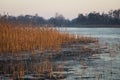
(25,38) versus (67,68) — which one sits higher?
(25,38)

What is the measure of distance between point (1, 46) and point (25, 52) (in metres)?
1.27

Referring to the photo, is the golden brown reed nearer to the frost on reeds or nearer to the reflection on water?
the frost on reeds

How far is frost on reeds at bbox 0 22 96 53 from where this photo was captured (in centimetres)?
1666

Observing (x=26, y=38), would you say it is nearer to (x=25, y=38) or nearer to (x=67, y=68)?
(x=25, y=38)

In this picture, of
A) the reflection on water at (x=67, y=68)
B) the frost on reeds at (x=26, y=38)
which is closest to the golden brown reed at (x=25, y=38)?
the frost on reeds at (x=26, y=38)

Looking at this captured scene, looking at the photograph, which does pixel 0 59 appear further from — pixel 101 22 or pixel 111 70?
pixel 101 22

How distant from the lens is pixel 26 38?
18328 millimetres

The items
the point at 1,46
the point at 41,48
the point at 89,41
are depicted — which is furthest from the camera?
the point at 89,41

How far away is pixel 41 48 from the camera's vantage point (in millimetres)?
17938

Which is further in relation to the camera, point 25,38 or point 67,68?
point 25,38

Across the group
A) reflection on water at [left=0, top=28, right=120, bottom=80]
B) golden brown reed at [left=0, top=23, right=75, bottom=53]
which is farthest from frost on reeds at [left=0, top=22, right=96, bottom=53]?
reflection on water at [left=0, top=28, right=120, bottom=80]

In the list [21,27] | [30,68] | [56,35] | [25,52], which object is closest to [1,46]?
A: [25,52]

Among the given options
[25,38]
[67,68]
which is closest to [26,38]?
[25,38]

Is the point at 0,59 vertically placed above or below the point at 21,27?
below
